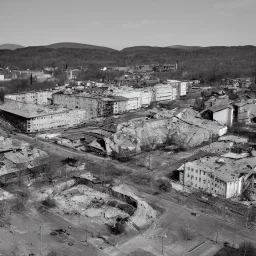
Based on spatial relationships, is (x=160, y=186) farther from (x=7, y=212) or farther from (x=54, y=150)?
(x=54, y=150)

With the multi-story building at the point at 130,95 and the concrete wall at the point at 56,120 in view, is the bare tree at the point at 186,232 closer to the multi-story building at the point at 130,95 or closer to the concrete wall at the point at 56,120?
the concrete wall at the point at 56,120

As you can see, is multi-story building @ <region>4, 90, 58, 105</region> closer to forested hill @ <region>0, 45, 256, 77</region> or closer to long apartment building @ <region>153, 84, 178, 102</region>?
long apartment building @ <region>153, 84, 178, 102</region>

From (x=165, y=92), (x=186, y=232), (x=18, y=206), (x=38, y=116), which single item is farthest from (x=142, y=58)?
(x=186, y=232)

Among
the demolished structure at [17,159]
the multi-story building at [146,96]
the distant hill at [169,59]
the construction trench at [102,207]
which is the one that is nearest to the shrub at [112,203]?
the construction trench at [102,207]

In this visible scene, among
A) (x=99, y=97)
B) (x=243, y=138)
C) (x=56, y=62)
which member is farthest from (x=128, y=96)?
(x=56, y=62)

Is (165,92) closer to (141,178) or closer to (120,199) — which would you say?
(141,178)

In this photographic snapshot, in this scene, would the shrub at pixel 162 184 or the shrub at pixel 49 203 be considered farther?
the shrub at pixel 162 184

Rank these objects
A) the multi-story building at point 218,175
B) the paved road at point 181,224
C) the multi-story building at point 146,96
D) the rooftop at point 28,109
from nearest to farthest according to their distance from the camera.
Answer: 1. the paved road at point 181,224
2. the multi-story building at point 218,175
3. the rooftop at point 28,109
4. the multi-story building at point 146,96
